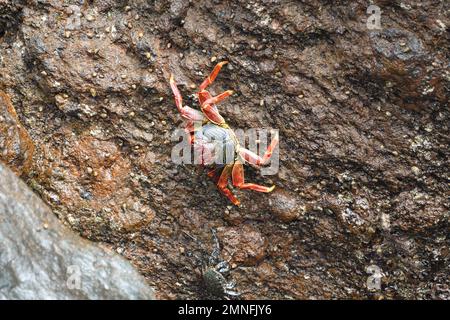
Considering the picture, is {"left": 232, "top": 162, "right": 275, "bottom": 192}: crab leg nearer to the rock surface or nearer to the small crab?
the rock surface

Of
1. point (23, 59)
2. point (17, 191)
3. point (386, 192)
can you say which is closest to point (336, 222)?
point (386, 192)

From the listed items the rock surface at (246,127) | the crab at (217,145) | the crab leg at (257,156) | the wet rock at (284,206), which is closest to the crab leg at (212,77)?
the crab at (217,145)

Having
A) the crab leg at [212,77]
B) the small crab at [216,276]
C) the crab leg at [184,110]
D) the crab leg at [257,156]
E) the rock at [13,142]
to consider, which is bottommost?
the small crab at [216,276]

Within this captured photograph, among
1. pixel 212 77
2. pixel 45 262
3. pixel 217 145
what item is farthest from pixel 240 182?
pixel 45 262

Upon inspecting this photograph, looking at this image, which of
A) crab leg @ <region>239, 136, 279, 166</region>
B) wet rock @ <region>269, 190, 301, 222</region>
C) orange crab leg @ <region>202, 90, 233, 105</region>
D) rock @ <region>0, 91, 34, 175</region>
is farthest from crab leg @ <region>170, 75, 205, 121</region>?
rock @ <region>0, 91, 34, 175</region>

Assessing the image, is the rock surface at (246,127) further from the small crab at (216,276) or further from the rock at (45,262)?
the rock at (45,262)

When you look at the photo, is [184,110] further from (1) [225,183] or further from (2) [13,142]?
(2) [13,142]
